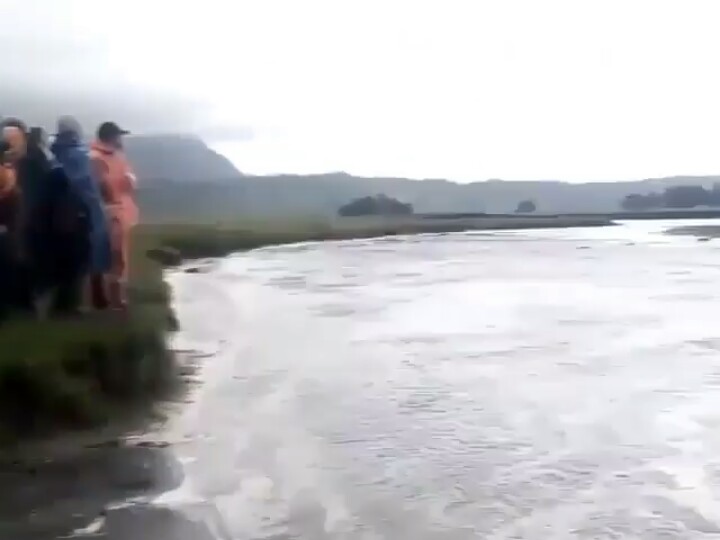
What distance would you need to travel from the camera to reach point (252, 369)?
11.3 metres

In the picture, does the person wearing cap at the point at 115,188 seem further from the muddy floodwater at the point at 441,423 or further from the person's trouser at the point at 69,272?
the muddy floodwater at the point at 441,423

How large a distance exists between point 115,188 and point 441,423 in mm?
3665

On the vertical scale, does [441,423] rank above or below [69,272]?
below

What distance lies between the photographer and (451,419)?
873 cm

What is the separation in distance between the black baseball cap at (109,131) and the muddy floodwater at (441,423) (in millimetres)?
2417

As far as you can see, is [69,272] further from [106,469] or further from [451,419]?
[451,419]

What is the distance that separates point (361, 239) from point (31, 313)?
150 ft

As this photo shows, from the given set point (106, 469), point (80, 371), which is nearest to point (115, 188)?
point (80, 371)

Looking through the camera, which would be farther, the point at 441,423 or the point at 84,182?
the point at 84,182

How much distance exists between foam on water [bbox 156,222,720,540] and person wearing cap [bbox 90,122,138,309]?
130 centimetres

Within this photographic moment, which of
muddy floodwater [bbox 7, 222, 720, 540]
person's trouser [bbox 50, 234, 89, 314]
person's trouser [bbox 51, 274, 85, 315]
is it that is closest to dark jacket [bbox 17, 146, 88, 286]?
person's trouser [bbox 50, 234, 89, 314]

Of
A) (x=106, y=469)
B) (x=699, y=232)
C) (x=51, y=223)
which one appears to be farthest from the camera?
(x=699, y=232)

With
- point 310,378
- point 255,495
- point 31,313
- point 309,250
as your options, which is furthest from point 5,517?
point 309,250

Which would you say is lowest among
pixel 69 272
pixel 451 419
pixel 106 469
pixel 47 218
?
pixel 451 419
